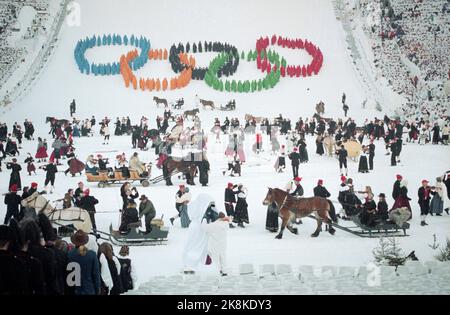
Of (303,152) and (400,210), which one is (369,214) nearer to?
(400,210)

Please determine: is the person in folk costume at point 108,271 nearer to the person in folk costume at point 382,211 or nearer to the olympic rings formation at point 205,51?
the person in folk costume at point 382,211

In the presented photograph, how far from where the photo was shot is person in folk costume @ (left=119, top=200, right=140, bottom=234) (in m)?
12.4

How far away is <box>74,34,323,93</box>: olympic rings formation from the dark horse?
9.99m

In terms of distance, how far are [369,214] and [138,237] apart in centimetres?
382

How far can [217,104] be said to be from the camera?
25266mm

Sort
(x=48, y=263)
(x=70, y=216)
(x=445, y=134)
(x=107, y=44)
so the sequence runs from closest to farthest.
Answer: (x=48, y=263)
(x=70, y=216)
(x=445, y=134)
(x=107, y=44)

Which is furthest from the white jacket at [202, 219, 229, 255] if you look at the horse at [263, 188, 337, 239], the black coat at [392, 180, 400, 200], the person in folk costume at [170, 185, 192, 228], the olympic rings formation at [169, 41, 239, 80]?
the olympic rings formation at [169, 41, 239, 80]

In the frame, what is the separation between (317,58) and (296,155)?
10835 millimetres

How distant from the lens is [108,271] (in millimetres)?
8836

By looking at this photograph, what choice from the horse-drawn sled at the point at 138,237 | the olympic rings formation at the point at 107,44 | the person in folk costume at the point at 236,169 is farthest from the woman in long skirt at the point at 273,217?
the olympic rings formation at the point at 107,44

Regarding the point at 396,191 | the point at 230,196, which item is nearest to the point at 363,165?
the point at 396,191

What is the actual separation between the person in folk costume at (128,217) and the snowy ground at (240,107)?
0.71 m
